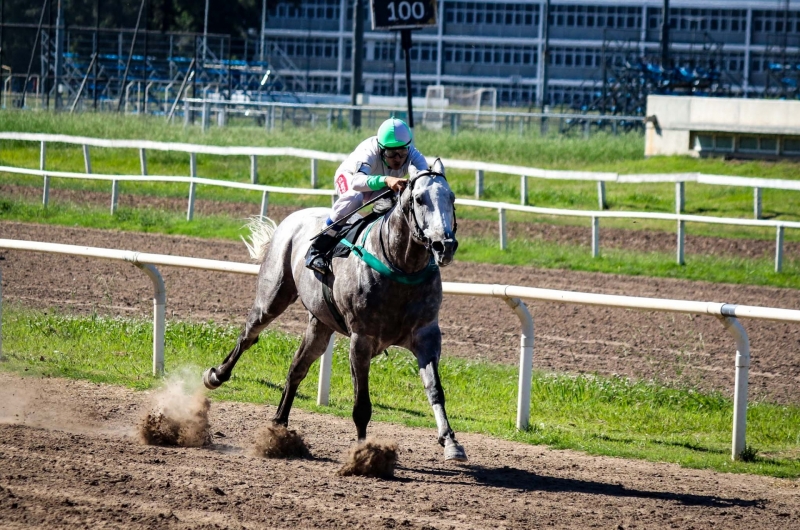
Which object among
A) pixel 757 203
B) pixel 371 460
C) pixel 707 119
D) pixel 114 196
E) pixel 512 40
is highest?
pixel 512 40

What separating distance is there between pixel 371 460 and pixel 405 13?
8594 mm

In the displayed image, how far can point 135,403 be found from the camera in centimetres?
820

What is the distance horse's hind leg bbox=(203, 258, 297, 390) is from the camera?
7695mm

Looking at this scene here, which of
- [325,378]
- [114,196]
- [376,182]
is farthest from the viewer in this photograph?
[114,196]

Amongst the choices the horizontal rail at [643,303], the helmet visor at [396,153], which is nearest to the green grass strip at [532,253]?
the horizontal rail at [643,303]

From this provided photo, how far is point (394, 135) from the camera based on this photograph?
6.57 m

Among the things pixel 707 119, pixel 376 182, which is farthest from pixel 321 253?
pixel 707 119

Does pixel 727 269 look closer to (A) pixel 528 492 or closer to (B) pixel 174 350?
(B) pixel 174 350

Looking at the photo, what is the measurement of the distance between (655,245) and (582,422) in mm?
9365

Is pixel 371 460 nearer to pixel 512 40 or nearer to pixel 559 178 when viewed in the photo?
pixel 559 178

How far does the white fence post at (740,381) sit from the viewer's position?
6.80m

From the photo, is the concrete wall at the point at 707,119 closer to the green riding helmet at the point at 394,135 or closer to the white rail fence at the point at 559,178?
the white rail fence at the point at 559,178

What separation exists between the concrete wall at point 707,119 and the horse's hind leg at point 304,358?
16.9 metres

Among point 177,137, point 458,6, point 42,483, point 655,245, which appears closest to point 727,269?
point 655,245
